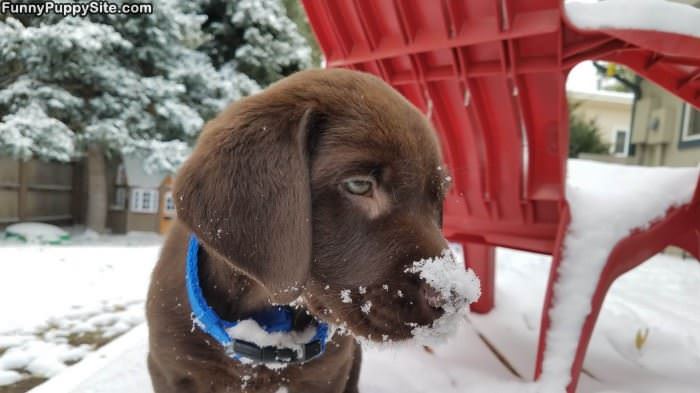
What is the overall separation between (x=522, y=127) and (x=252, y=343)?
1711 mm

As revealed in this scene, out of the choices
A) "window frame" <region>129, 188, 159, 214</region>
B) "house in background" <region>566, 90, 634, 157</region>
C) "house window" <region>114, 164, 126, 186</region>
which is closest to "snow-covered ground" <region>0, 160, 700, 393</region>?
"window frame" <region>129, 188, 159, 214</region>

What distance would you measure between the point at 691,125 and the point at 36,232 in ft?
26.8

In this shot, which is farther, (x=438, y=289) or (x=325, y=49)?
(x=325, y=49)

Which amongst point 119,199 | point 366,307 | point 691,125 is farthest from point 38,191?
point 691,125

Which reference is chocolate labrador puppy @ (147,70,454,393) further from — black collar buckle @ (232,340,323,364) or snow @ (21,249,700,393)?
snow @ (21,249,700,393)

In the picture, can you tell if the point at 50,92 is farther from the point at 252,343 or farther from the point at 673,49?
the point at 673,49

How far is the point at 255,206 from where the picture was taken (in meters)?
1.20

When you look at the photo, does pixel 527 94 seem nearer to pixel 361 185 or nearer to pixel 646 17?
pixel 646 17

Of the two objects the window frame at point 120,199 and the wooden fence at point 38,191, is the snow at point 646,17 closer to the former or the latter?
the wooden fence at point 38,191

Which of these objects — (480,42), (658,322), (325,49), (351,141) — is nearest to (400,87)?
(325,49)

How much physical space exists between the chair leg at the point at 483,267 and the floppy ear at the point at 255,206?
216 centimetres

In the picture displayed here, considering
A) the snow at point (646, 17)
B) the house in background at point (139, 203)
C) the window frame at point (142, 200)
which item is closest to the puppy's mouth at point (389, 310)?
the snow at point (646, 17)

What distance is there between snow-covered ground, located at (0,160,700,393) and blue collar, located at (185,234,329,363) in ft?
1.58

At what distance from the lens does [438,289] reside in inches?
42.9
